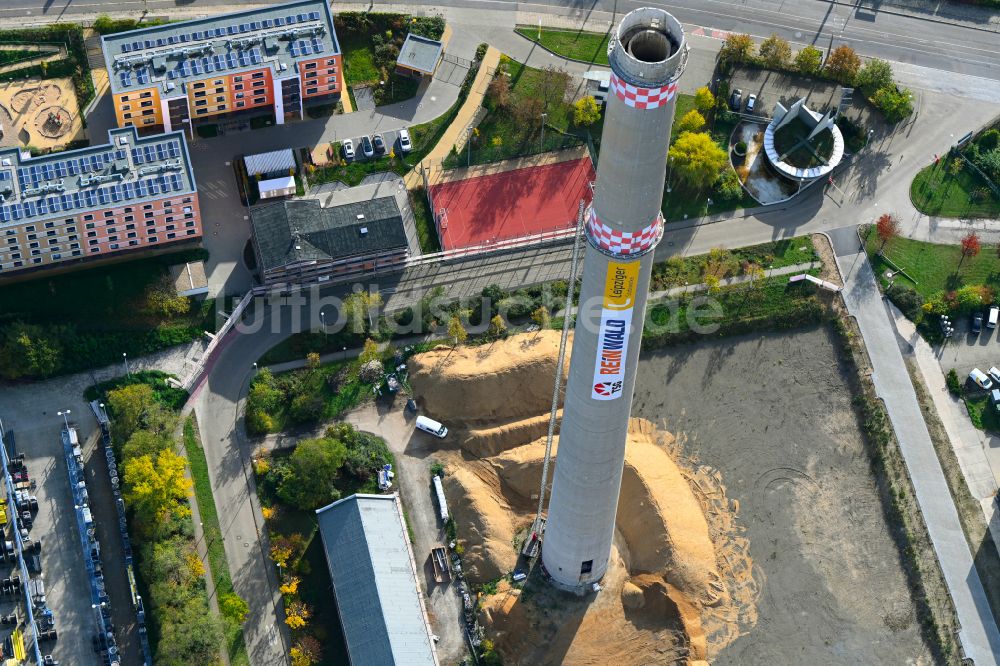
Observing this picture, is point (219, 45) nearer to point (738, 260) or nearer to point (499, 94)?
point (499, 94)

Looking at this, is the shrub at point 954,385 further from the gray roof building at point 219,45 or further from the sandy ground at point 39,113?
the sandy ground at point 39,113

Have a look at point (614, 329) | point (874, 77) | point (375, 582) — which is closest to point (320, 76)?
point (375, 582)

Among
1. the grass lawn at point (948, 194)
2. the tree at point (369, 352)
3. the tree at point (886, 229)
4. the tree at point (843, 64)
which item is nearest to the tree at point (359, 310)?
the tree at point (369, 352)

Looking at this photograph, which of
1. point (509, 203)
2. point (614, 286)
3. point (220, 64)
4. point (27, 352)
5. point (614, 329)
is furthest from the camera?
point (509, 203)

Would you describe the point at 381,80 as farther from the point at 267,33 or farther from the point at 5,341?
the point at 5,341

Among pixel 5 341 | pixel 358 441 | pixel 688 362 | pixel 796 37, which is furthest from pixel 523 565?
pixel 796 37

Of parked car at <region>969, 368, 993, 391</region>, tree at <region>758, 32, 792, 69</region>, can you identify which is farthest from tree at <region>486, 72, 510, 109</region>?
parked car at <region>969, 368, 993, 391</region>

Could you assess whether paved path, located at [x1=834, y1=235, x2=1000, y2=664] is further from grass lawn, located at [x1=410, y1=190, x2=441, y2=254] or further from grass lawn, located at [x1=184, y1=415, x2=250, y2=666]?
grass lawn, located at [x1=184, y1=415, x2=250, y2=666]
